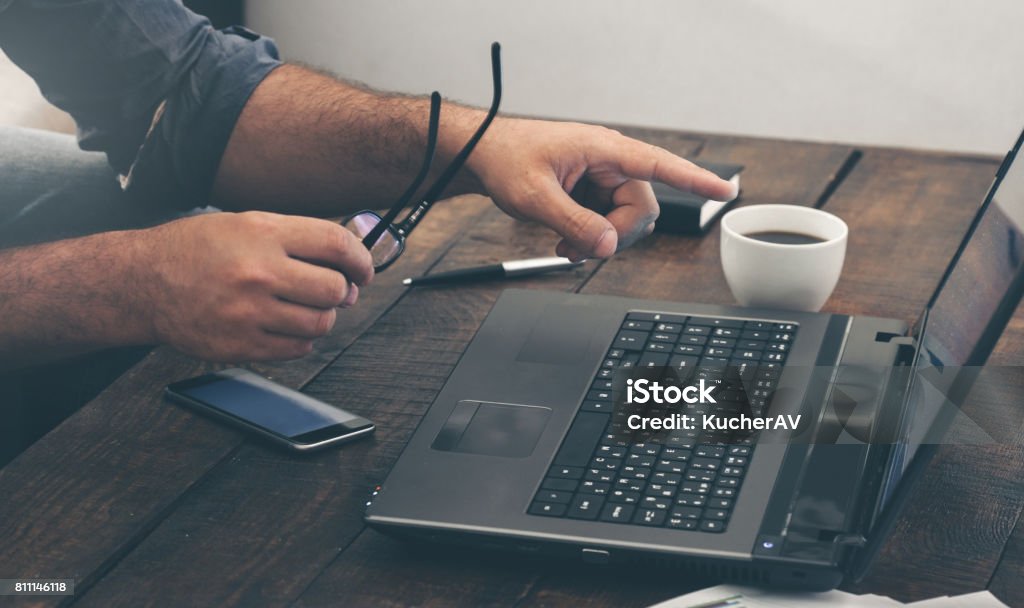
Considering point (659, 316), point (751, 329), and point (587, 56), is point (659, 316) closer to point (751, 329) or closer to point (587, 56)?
point (751, 329)

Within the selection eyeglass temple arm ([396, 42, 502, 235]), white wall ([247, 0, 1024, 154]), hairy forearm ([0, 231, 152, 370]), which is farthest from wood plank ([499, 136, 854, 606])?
white wall ([247, 0, 1024, 154])

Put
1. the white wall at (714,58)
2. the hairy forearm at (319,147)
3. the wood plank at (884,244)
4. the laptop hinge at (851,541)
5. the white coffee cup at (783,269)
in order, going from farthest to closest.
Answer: the white wall at (714,58), the hairy forearm at (319,147), the wood plank at (884,244), the white coffee cup at (783,269), the laptop hinge at (851,541)

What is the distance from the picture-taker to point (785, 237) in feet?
3.47

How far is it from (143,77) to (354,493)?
677 mm

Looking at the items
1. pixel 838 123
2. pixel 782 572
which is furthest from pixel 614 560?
pixel 838 123

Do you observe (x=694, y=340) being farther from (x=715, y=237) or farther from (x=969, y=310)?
(x=715, y=237)

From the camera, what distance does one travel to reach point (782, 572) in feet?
2.20

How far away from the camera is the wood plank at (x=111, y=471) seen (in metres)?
0.74

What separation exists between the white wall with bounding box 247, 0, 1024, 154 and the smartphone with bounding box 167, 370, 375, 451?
2.05m

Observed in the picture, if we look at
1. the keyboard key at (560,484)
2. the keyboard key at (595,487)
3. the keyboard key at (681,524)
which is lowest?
the keyboard key at (560,484)

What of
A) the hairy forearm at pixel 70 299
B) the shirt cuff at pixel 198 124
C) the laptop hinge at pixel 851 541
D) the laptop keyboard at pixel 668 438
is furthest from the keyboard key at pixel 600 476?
the shirt cuff at pixel 198 124

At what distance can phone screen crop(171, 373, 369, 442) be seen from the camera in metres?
0.87

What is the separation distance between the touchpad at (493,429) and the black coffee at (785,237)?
315 millimetres

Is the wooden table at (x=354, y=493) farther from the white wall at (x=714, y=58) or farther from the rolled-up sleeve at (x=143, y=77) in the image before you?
the white wall at (x=714, y=58)
